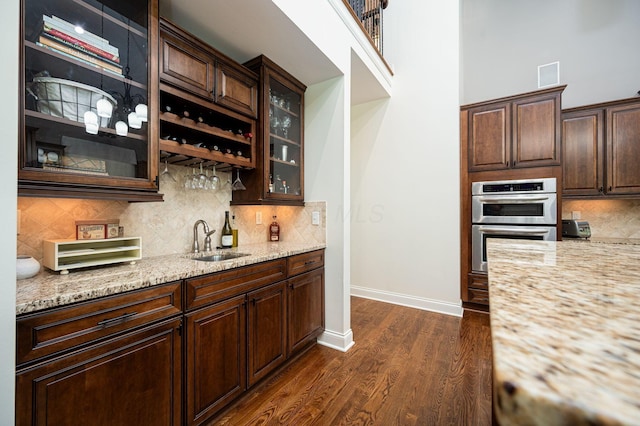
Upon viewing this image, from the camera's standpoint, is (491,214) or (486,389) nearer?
(486,389)

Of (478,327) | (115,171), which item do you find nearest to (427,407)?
(478,327)

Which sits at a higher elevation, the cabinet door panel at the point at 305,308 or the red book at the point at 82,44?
the red book at the point at 82,44

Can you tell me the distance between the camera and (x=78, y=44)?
1.26 m

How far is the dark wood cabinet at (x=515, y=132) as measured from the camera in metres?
2.84

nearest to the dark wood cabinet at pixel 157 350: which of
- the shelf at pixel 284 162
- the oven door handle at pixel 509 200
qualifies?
the shelf at pixel 284 162

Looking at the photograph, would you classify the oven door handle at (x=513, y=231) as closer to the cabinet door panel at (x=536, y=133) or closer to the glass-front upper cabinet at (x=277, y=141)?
the cabinet door panel at (x=536, y=133)

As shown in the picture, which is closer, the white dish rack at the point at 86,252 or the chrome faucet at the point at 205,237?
the white dish rack at the point at 86,252

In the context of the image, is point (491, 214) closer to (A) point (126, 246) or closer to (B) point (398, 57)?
(B) point (398, 57)

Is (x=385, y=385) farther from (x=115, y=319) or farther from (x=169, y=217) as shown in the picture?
(x=169, y=217)

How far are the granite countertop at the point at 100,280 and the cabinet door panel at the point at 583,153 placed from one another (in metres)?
3.65

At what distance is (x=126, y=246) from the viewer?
59.0 inches

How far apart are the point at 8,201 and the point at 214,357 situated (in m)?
1.15

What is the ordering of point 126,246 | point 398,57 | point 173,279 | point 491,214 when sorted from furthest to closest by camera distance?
point 398,57 → point 491,214 → point 126,246 → point 173,279

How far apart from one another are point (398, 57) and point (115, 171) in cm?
354
